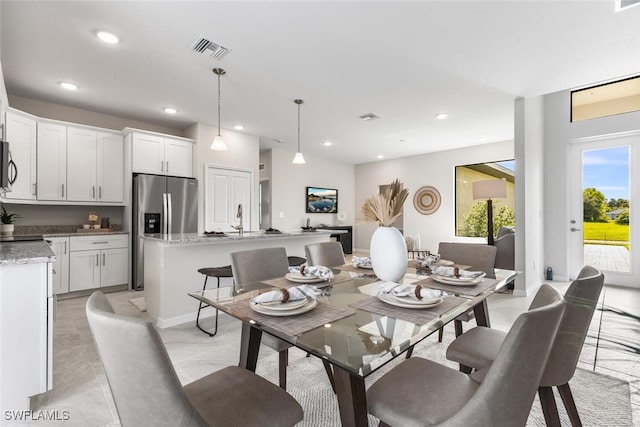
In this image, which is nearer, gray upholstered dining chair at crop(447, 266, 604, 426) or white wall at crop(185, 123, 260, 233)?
gray upholstered dining chair at crop(447, 266, 604, 426)

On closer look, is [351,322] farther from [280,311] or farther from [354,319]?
[280,311]

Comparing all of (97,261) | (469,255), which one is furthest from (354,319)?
(97,261)

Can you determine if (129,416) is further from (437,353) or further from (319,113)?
(319,113)

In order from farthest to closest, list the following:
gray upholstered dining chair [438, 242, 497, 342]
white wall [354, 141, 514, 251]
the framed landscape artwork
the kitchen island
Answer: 1. the framed landscape artwork
2. white wall [354, 141, 514, 251]
3. the kitchen island
4. gray upholstered dining chair [438, 242, 497, 342]

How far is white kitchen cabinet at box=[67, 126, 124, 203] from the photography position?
4020 mm

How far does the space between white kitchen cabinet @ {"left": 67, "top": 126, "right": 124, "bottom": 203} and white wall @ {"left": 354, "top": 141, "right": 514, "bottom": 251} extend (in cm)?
589

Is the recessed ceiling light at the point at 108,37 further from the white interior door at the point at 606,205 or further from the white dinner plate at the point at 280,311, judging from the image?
the white interior door at the point at 606,205

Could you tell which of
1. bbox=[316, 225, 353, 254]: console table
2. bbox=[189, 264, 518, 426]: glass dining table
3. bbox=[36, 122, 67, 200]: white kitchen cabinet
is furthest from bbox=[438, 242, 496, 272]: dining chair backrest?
bbox=[316, 225, 353, 254]: console table

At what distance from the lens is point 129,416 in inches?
30.0

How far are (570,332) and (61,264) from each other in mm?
4936

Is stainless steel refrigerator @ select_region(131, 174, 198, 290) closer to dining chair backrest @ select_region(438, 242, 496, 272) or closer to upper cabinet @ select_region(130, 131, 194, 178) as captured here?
upper cabinet @ select_region(130, 131, 194, 178)

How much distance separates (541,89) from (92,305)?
15.4 feet

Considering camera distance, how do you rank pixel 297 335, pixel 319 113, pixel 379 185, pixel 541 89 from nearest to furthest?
pixel 297 335
pixel 541 89
pixel 319 113
pixel 379 185

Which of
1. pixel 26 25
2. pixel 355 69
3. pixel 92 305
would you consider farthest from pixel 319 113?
pixel 92 305
